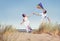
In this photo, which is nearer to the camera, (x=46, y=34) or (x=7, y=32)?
(x=7, y=32)

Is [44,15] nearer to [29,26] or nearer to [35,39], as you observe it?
[29,26]

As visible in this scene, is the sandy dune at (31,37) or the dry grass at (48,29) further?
the dry grass at (48,29)

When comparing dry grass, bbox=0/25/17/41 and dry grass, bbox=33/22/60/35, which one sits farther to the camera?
dry grass, bbox=33/22/60/35

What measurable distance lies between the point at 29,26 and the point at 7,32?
5.44 ft

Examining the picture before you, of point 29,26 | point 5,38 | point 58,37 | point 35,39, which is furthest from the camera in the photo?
point 29,26

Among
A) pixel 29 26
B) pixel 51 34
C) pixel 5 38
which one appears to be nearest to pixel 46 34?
pixel 51 34

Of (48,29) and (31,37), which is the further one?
(48,29)

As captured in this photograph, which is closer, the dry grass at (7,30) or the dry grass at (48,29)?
the dry grass at (7,30)

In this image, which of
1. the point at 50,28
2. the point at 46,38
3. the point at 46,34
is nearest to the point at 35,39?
the point at 46,38

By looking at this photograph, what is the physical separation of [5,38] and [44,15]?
403 centimetres

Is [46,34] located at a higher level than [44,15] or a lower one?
lower

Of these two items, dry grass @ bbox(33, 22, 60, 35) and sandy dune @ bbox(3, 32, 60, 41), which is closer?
sandy dune @ bbox(3, 32, 60, 41)

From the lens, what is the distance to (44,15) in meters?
12.4

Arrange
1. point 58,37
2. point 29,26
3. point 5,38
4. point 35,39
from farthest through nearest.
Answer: point 29,26
point 58,37
point 35,39
point 5,38
